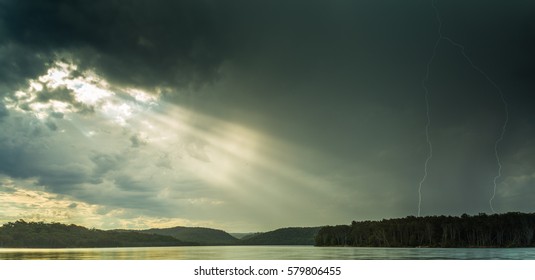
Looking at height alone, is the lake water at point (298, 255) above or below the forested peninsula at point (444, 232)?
below

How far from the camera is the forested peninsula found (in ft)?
197

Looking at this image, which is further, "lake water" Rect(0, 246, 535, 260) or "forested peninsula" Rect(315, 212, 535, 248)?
"forested peninsula" Rect(315, 212, 535, 248)

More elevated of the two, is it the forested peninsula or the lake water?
the forested peninsula

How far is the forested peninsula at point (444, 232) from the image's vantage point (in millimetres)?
60062

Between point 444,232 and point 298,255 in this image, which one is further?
point 444,232

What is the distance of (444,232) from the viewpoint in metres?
63.6

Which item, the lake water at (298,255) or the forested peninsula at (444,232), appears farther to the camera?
the forested peninsula at (444,232)

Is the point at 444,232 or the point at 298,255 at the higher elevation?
the point at 444,232
